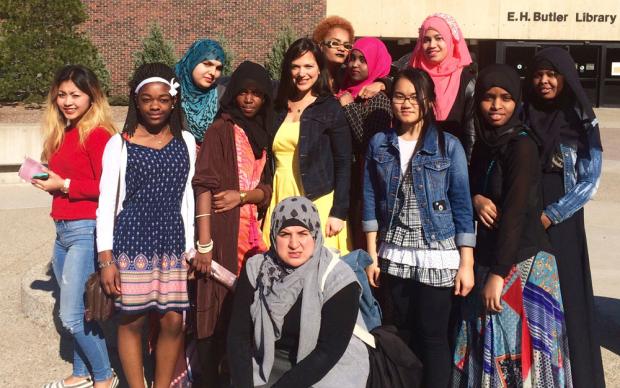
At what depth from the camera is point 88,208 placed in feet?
13.0

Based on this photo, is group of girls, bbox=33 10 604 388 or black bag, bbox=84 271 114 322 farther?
black bag, bbox=84 271 114 322

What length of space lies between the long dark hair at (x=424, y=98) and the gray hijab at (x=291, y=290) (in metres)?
0.64

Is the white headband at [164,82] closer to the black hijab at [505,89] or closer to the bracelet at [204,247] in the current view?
the bracelet at [204,247]

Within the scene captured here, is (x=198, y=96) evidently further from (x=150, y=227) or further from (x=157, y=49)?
(x=157, y=49)

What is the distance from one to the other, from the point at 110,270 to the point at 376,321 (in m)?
1.26

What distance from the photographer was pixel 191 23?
28.5 meters

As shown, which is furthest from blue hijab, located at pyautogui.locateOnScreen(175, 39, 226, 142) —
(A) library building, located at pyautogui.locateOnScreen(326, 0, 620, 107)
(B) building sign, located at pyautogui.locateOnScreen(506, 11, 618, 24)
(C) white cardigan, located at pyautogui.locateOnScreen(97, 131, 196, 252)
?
(B) building sign, located at pyautogui.locateOnScreen(506, 11, 618, 24)

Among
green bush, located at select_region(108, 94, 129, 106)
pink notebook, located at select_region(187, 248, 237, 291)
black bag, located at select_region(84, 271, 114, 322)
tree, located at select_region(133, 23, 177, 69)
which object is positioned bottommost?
black bag, located at select_region(84, 271, 114, 322)

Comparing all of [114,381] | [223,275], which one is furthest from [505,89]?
[114,381]

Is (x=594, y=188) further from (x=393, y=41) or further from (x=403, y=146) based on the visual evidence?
(x=393, y=41)

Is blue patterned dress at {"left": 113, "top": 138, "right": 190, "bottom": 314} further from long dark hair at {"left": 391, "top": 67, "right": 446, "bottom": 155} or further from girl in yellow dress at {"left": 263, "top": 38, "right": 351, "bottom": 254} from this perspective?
long dark hair at {"left": 391, "top": 67, "right": 446, "bottom": 155}

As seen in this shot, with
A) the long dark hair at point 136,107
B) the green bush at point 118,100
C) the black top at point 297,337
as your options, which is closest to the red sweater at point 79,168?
the long dark hair at point 136,107

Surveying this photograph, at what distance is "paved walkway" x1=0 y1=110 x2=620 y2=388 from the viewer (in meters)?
4.73

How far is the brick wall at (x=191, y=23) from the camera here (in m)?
28.1
